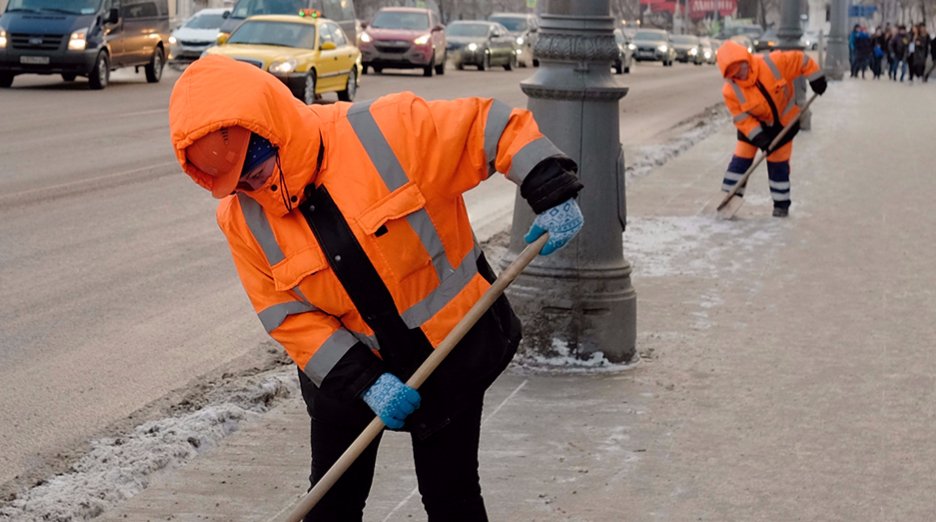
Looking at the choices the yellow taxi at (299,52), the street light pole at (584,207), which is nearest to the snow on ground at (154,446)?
the street light pole at (584,207)

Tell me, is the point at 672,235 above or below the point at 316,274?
below

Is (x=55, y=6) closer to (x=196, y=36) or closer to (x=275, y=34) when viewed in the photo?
(x=275, y=34)

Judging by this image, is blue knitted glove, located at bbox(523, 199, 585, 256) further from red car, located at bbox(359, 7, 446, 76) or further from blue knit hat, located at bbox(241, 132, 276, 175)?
red car, located at bbox(359, 7, 446, 76)

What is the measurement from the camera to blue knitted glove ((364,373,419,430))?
3518mm

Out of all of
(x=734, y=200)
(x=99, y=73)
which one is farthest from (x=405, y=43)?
(x=734, y=200)

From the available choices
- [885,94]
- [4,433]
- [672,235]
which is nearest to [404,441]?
[4,433]

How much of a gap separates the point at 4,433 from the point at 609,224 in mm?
2581

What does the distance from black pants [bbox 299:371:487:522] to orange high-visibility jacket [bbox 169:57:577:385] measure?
0.57ft

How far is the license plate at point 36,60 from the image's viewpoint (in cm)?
2392

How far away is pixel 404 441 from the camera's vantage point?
17.8 feet

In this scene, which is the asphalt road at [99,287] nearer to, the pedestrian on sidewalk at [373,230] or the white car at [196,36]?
the pedestrian on sidewalk at [373,230]

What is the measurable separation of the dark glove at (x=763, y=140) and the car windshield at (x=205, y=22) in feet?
75.8

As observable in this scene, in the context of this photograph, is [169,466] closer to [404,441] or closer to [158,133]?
[404,441]

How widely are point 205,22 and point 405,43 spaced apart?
14.1ft
